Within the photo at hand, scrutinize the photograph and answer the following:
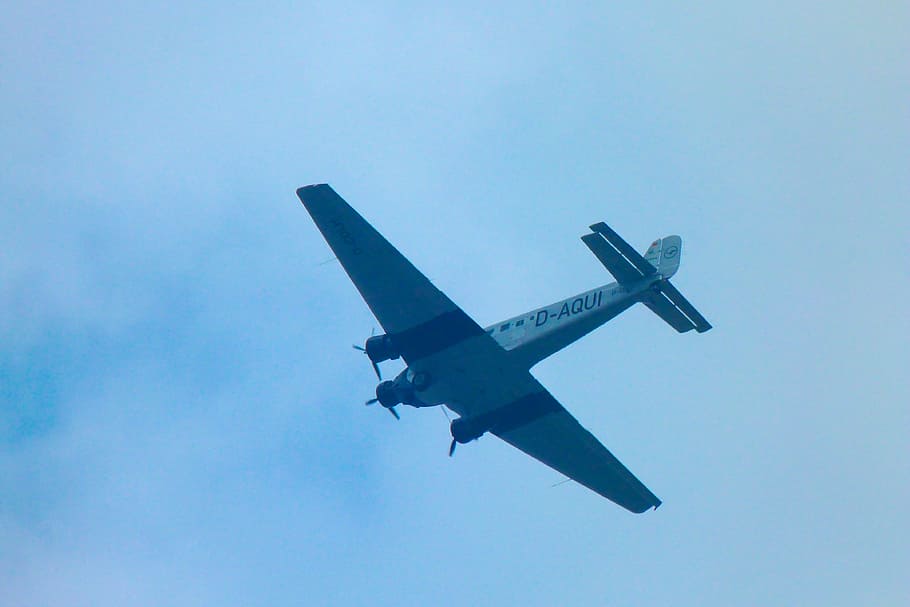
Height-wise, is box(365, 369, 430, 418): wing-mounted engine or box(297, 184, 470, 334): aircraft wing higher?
box(297, 184, 470, 334): aircraft wing

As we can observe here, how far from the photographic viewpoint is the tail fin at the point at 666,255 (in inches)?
2186

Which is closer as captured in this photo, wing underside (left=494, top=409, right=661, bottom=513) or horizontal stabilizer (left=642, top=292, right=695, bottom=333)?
horizontal stabilizer (left=642, top=292, right=695, bottom=333)

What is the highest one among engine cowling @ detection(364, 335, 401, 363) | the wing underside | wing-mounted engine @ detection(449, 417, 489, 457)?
engine cowling @ detection(364, 335, 401, 363)

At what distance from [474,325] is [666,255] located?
28.2ft

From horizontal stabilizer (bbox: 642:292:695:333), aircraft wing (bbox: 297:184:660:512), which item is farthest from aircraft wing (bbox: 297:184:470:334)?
horizontal stabilizer (bbox: 642:292:695:333)

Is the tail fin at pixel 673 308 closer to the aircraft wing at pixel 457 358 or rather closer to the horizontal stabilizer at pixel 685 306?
the horizontal stabilizer at pixel 685 306

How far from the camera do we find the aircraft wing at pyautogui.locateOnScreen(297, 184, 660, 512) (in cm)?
5372

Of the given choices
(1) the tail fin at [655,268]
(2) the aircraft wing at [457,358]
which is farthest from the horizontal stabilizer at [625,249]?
(2) the aircraft wing at [457,358]

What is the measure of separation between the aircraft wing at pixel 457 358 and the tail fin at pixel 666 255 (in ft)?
22.9

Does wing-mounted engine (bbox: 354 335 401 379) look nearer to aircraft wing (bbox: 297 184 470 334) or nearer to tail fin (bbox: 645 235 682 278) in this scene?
aircraft wing (bbox: 297 184 470 334)

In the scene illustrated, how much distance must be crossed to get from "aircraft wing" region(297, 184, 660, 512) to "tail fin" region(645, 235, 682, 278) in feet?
22.9

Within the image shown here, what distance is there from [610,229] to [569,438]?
36.7 feet

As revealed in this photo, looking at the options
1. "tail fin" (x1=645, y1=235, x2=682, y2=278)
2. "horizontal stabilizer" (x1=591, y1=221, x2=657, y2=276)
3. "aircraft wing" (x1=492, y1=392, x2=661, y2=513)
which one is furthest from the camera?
"aircraft wing" (x1=492, y1=392, x2=661, y2=513)

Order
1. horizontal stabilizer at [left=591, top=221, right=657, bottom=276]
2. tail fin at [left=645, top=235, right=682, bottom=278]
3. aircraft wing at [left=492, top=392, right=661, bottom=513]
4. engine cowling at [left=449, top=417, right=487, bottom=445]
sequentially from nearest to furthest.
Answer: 1. horizontal stabilizer at [left=591, top=221, right=657, bottom=276]
2. tail fin at [left=645, top=235, right=682, bottom=278]
3. engine cowling at [left=449, top=417, right=487, bottom=445]
4. aircraft wing at [left=492, top=392, right=661, bottom=513]
